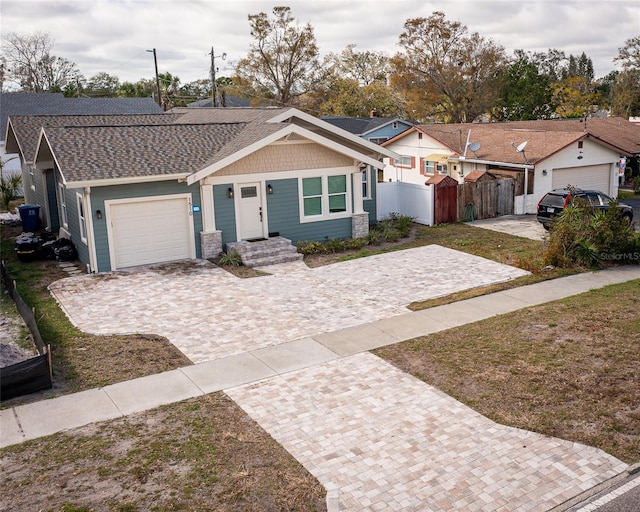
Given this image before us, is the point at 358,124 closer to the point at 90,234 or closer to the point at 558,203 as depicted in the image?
the point at 558,203

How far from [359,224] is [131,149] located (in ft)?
26.5

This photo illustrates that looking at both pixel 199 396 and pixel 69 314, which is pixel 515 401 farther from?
pixel 69 314

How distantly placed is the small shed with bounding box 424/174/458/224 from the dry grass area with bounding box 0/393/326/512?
17107 mm

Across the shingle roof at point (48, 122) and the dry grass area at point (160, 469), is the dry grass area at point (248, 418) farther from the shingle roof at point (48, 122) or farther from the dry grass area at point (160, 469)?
the shingle roof at point (48, 122)

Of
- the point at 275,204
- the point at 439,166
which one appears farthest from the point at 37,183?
the point at 439,166

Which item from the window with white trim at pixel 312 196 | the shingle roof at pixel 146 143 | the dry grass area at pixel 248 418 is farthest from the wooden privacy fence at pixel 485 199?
the dry grass area at pixel 248 418

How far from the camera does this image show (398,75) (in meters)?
61.3

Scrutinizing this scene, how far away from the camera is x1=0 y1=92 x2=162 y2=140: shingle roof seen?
43812 millimetres

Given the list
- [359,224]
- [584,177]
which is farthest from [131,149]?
[584,177]

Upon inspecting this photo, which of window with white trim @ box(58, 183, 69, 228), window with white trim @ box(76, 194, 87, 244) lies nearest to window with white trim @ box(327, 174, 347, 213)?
window with white trim @ box(76, 194, 87, 244)

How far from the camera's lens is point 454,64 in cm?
5975

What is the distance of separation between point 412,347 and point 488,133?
934 inches

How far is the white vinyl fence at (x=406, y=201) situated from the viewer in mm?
25406

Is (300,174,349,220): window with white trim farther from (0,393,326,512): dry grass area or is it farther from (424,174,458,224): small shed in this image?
(0,393,326,512): dry grass area
